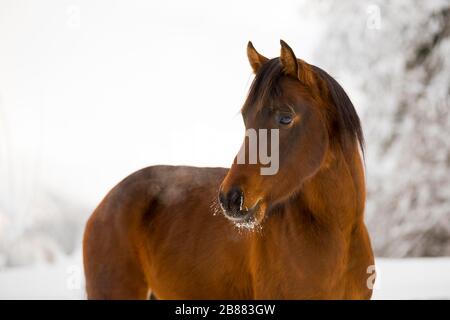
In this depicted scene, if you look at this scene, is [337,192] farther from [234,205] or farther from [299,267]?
[234,205]

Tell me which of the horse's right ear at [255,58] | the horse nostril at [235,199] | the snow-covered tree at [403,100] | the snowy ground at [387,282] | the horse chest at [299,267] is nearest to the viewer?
the horse nostril at [235,199]

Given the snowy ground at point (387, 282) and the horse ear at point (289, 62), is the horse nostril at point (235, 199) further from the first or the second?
the snowy ground at point (387, 282)

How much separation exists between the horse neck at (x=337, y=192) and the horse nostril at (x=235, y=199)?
0.29 metres

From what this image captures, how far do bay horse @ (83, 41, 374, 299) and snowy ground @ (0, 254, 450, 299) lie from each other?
1.88 m

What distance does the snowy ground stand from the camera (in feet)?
12.2

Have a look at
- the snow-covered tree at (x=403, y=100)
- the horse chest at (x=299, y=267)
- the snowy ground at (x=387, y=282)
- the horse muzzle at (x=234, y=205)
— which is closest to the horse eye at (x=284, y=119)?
the horse muzzle at (x=234, y=205)

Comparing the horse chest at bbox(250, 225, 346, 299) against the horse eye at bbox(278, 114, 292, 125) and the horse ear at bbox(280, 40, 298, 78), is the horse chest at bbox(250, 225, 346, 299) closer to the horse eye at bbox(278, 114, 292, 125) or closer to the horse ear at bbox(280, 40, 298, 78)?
the horse eye at bbox(278, 114, 292, 125)

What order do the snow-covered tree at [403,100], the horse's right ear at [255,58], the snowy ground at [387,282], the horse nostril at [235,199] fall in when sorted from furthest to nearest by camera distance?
the snow-covered tree at [403,100], the snowy ground at [387,282], the horse's right ear at [255,58], the horse nostril at [235,199]

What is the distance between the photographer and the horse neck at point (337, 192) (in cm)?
158

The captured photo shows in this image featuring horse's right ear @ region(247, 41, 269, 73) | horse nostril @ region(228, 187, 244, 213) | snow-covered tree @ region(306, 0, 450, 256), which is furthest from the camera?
snow-covered tree @ region(306, 0, 450, 256)

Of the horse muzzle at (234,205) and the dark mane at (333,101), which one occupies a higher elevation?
the dark mane at (333,101)

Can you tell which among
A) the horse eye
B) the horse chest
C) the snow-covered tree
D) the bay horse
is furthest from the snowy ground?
the horse eye

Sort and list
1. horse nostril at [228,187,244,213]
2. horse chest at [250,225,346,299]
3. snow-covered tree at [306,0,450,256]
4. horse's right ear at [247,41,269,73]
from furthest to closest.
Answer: snow-covered tree at [306,0,450,256]
horse's right ear at [247,41,269,73]
horse chest at [250,225,346,299]
horse nostril at [228,187,244,213]
